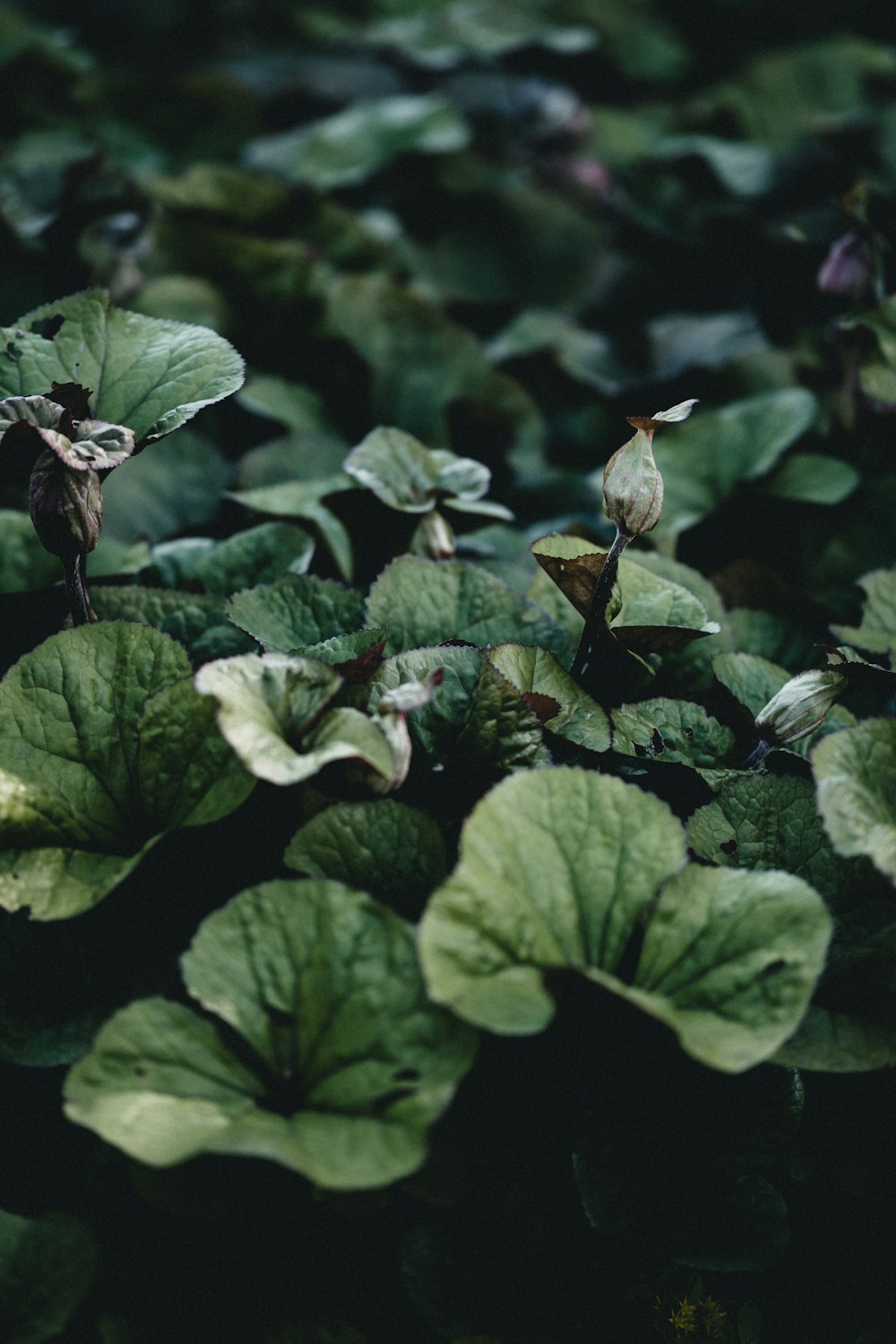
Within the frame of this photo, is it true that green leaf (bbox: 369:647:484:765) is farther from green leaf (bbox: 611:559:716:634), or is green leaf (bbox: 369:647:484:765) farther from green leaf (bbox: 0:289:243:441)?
green leaf (bbox: 0:289:243:441)

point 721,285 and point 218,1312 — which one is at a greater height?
point 721,285

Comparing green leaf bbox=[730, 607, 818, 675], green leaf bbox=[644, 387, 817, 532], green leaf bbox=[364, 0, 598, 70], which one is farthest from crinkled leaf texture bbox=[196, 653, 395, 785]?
green leaf bbox=[364, 0, 598, 70]

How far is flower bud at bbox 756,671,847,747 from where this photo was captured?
96cm

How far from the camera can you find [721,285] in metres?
2.19

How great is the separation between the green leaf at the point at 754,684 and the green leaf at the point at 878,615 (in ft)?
0.34

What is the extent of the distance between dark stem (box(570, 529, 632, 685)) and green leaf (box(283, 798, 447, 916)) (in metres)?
0.26

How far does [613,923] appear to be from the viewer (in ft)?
2.79

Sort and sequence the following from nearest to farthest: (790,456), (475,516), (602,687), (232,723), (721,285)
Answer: (232,723)
(602,687)
(475,516)
(790,456)
(721,285)

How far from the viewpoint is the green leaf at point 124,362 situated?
39.3 inches

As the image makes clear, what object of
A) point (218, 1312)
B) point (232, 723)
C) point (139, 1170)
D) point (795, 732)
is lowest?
point (218, 1312)

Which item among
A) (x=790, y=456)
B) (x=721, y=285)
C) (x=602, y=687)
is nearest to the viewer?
(x=602, y=687)

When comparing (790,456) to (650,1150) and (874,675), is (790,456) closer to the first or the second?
(874,675)

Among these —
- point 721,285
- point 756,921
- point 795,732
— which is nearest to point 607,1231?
point 756,921

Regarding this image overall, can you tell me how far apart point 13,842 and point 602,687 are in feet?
1.93
